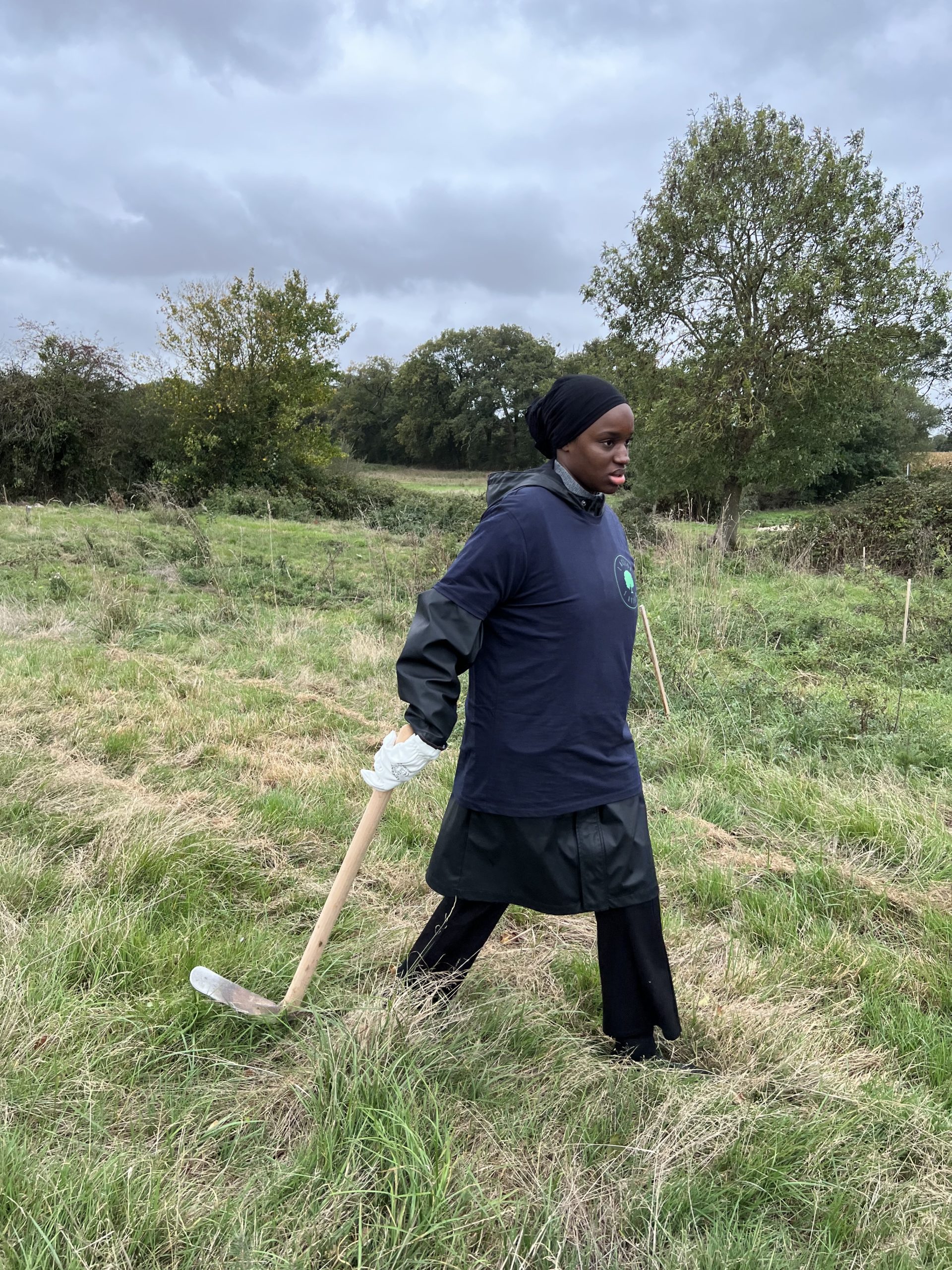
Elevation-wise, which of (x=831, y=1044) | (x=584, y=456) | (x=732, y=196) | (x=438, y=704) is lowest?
(x=831, y=1044)

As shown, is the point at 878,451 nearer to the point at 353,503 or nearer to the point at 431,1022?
the point at 353,503

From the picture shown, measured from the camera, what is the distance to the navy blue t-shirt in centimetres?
170

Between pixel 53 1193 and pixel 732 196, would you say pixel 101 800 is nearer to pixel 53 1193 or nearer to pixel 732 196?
pixel 53 1193

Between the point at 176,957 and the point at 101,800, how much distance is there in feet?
4.15

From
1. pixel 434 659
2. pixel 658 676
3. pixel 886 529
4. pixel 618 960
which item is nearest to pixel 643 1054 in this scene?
pixel 618 960

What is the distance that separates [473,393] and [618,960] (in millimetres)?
49138

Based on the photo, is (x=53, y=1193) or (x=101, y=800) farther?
(x=101, y=800)

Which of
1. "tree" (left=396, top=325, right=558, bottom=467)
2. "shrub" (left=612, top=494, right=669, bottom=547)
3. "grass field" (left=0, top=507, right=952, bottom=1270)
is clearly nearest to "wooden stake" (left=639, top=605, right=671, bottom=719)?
"grass field" (left=0, top=507, right=952, bottom=1270)

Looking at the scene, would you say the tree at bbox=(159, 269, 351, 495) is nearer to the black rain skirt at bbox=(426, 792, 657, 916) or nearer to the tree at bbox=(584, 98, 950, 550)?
the tree at bbox=(584, 98, 950, 550)

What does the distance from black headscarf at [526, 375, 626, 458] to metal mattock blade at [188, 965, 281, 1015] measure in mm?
1674

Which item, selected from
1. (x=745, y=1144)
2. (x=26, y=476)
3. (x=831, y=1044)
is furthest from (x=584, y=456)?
(x=26, y=476)

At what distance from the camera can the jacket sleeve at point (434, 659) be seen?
1655mm

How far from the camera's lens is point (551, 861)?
70.1 inches

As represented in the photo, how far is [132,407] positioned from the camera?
22172 mm
